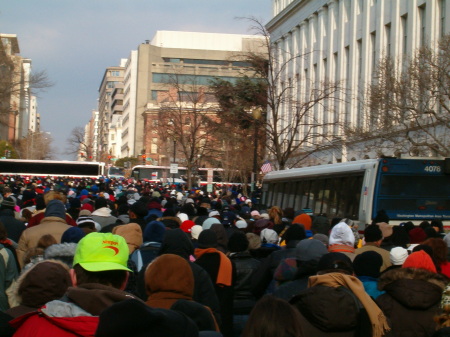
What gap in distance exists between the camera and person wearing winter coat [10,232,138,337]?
12.7ft

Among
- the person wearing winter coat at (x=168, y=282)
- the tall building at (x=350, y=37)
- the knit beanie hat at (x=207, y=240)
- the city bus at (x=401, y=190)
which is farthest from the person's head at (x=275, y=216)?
the tall building at (x=350, y=37)

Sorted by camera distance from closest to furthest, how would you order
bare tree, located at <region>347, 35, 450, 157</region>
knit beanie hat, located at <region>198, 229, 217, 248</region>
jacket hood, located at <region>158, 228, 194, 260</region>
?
jacket hood, located at <region>158, 228, 194, 260</region> → knit beanie hat, located at <region>198, 229, 217, 248</region> → bare tree, located at <region>347, 35, 450, 157</region>

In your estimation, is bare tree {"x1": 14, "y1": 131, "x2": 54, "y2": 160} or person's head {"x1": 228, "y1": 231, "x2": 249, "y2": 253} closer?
Answer: person's head {"x1": 228, "y1": 231, "x2": 249, "y2": 253}

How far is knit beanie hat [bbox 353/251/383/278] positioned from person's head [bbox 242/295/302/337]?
3.55m

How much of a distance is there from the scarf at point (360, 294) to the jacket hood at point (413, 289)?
743mm

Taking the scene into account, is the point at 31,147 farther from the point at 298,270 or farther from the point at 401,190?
the point at 298,270

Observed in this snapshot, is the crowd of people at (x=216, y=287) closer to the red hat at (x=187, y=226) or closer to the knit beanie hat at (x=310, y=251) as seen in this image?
the knit beanie hat at (x=310, y=251)

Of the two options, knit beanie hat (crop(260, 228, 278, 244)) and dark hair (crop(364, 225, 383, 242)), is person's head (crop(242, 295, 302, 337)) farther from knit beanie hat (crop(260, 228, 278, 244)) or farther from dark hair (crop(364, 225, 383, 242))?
knit beanie hat (crop(260, 228, 278, 244))

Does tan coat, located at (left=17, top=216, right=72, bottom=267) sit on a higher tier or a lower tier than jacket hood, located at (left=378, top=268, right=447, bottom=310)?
higher

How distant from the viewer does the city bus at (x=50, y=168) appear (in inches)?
3278

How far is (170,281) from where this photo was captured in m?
5.24

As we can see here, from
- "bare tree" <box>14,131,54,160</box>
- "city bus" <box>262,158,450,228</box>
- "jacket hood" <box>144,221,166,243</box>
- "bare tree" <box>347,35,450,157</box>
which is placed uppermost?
"bare tree" <box>14,131,54,160</box>

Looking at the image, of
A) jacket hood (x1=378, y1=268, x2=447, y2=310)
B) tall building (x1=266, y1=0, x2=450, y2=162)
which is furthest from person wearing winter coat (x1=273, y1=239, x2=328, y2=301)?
tall building (x1=266, y1=0, x2=450, y2=162)

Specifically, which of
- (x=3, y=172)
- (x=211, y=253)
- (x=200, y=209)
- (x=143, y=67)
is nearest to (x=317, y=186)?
(x=200, y=209)
